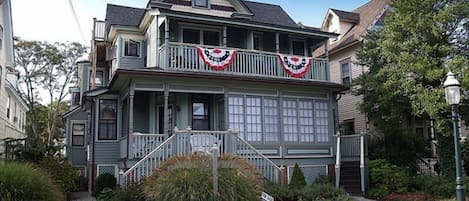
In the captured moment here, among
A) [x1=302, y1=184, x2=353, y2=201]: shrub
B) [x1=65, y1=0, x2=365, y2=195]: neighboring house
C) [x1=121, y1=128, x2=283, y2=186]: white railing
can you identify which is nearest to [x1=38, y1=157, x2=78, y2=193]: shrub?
[x1=65, y1=0, x2=365, y2=195]: neighboring house

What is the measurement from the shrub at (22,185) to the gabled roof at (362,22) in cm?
1660

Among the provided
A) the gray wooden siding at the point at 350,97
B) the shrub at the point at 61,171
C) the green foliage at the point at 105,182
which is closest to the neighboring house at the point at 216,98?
the green foliage at the point at 105,182

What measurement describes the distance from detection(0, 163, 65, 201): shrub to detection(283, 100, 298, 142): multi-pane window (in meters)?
9.27

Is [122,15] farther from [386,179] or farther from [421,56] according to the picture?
[386,179]

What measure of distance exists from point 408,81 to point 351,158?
3557 mm

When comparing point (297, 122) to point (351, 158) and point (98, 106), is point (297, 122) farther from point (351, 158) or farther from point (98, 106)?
point (98, 106)

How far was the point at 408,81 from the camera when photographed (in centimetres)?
1582

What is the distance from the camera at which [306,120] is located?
17219 millimetres

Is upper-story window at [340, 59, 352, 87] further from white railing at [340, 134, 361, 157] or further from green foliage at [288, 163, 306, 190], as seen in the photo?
green foliage at [288, 163, 306, 190]

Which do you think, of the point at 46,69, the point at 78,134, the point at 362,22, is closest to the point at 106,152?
the point at 78,134

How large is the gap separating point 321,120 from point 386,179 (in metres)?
3.65

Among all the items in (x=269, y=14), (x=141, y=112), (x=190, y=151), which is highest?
(x=269, y=14)

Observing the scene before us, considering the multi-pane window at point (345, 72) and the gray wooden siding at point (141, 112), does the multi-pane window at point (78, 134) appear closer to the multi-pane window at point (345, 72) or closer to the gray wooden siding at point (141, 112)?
the gray wooden siding at point (141, 112)

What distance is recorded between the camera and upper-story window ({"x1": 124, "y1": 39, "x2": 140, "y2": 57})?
19.8m
